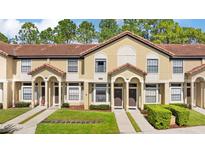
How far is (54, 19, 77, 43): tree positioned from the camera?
159 ft

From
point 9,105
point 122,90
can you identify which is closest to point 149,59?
point 122,90

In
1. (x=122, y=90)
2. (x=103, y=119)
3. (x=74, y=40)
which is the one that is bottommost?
(x=103, y=119)

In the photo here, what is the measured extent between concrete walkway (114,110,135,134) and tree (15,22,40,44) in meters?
29.7

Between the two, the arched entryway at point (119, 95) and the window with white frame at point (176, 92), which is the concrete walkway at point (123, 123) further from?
the window with white frame at point (176, 92)

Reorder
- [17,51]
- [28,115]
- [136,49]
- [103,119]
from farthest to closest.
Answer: [17,51]
[136,49]
[28,115]
[103,119]

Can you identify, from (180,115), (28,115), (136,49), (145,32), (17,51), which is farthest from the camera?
(145,32)

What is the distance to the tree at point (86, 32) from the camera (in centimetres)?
4884

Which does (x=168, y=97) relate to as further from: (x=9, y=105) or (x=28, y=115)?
(x=9, y=105)

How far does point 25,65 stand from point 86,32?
2275 cm

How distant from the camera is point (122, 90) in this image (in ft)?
89.0

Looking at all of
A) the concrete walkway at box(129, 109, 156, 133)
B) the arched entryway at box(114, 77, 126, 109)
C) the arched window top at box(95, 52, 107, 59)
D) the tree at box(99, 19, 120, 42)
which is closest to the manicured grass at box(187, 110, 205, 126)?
the concrete walkway at box(129, 109, 156, 133)

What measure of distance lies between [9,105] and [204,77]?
21.1m

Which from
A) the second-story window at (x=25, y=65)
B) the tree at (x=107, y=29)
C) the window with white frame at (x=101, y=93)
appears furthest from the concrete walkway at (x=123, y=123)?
the tree at (x=107, y=29)

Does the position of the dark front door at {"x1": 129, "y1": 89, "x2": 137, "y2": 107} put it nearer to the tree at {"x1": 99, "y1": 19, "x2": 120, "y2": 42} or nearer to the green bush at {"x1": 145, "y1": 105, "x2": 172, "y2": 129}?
the green bush at {"x1": 145, "y1": 105, "x2": 172, "y2": 129}
